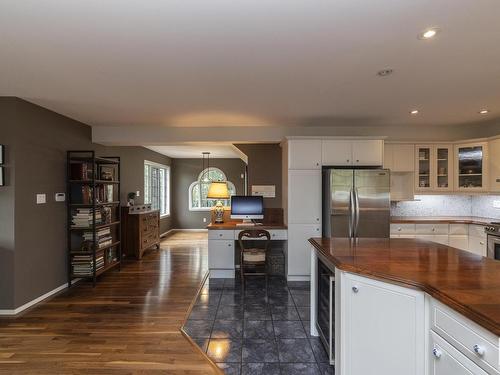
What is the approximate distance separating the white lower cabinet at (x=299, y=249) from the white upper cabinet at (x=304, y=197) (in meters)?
0.09

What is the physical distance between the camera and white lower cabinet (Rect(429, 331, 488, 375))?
1249mm

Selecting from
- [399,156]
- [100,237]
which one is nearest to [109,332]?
[100,237]

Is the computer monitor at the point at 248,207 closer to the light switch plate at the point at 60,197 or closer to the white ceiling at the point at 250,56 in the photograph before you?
the white ceiling at the point at 250,56

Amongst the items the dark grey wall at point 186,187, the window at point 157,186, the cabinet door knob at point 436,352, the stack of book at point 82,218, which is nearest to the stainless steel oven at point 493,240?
the cabinet door knob at point 436,352

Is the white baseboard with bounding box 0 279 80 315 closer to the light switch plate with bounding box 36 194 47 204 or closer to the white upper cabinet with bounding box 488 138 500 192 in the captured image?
the light switch plate with bounding box 36 194 47 204

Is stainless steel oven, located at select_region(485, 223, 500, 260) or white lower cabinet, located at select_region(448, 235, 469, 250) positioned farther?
white lower cabinet, located at select_region(448, 235, 469, 250)

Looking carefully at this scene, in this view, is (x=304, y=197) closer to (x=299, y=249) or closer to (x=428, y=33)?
(x=299, y=249)

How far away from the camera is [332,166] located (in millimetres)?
4480

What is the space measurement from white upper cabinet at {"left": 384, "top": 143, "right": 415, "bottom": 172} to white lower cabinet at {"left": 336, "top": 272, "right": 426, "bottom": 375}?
11.6 ft

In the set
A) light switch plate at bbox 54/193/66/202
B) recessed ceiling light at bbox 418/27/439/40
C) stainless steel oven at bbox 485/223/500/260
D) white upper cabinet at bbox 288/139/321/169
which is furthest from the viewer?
white upper cabinet at bbox 288/139/321/169

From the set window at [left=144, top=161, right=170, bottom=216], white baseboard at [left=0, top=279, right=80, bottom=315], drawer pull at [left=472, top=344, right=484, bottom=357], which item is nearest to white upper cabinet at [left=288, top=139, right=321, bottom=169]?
drawer pull at [left=472, top=344, right=484, bottom=357]

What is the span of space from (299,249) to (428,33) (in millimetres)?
3234

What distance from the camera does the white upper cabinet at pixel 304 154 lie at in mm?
4469

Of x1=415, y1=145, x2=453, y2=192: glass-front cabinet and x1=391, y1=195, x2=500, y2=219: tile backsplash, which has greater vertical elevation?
x1=415, y1=145, x2=453, y2=192: glass-front cabinet
